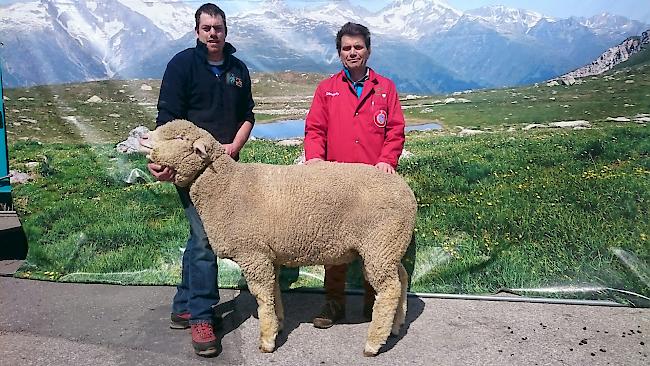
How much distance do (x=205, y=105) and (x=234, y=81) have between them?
28 centimetres

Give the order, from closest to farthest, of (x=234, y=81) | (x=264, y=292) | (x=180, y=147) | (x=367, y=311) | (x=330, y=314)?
(x=180, y=147) → (x=264, y=292) → (x=234, y=81) → (x=330, y=314) → (x=367, y=311)

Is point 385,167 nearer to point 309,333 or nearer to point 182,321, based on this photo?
point 309,333

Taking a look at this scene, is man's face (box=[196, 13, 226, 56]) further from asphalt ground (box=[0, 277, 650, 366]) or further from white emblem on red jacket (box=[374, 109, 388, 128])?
asphalt ground (box=[0, 277, 650, 366])

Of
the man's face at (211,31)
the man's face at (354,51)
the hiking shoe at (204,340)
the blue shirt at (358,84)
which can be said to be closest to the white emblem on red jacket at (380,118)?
the blue shirt at (358,84)

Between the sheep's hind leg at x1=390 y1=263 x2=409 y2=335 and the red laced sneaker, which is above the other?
the sheep's hind leg at x1=390 y1=263 x2=409 y2=335

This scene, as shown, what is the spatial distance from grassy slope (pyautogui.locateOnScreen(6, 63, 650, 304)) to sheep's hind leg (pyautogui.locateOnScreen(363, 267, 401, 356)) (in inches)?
55.3

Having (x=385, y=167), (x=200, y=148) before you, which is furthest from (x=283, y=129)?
(x=200, y=148)

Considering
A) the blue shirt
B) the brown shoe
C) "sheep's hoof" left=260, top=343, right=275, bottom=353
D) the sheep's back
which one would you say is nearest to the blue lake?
the blue shirt

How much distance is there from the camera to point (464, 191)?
207 inches

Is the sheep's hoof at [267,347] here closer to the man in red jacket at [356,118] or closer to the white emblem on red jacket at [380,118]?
the man in red jacket at [356,118]

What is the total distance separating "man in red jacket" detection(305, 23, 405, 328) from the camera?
407 centimetres

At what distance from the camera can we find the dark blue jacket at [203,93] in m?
3.81

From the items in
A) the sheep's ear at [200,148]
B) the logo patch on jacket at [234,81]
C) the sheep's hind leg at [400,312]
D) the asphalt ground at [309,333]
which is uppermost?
the logo patch on jacket at [234,81]

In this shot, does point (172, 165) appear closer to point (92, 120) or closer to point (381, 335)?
point (381, 335)
